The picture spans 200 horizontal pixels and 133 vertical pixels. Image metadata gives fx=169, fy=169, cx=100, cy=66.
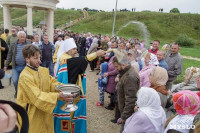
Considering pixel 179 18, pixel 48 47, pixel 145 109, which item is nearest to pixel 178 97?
pixel 145 109

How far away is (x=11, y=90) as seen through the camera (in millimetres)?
6297

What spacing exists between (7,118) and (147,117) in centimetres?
175

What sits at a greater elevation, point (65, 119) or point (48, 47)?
point (48, 47)

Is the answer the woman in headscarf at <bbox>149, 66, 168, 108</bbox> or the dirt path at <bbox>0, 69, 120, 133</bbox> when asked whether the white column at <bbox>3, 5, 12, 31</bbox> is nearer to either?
the dirt path at <bbox>0, 69, 120, 133</bbox>

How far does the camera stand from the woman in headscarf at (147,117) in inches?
83.5

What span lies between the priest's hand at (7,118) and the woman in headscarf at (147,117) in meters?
1.68

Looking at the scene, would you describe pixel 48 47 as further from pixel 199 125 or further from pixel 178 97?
pixel 199 125

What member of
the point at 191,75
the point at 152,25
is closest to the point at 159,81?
the point at 191,75

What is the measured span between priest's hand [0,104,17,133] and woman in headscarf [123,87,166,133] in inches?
66.3

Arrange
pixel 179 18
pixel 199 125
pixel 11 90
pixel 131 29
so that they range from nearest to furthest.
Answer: pixel 199 125 < pixel 11 90 < pixel 131 29 < pixel 179 18

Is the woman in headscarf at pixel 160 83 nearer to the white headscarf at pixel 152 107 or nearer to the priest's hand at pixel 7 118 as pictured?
the white headscarf at pixel 152 107

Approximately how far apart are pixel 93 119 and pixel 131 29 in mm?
25527

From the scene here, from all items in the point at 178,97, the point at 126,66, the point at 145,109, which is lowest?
the point at 145,109

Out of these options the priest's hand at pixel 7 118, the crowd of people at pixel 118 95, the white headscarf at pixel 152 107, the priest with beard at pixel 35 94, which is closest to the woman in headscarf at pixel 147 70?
the crowd of people at pixel 118 95
